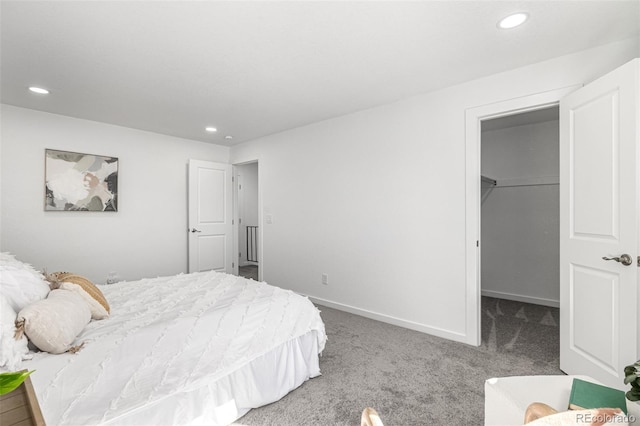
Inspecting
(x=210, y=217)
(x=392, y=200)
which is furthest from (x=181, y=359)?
(x=210, y=217)

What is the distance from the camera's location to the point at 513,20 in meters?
1.94

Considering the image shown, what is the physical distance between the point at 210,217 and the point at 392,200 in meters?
3.22

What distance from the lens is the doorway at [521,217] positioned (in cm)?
404

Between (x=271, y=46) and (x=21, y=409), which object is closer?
(x=21, y=409)

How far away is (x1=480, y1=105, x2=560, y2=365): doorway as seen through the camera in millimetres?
4043

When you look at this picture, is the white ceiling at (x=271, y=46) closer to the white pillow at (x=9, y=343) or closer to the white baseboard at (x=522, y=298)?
the white pillow at (x=9, y=343)

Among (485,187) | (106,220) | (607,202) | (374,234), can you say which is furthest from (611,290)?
(106,220)

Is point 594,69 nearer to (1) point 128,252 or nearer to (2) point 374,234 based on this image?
(2) point 374,234

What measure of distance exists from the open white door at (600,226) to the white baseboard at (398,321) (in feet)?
2.75

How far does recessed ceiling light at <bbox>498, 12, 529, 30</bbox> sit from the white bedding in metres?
2.41

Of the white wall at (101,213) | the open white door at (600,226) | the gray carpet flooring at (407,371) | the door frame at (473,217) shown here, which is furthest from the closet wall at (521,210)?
the white wall at (101,213)

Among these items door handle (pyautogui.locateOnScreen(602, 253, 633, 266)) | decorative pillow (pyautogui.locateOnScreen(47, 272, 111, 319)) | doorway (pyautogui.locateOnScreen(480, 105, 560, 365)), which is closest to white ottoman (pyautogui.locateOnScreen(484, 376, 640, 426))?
door handle (pyautogui.locateOnScreen(602, 253, 633, 266))

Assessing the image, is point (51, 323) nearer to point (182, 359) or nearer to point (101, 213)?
point (182, 359)

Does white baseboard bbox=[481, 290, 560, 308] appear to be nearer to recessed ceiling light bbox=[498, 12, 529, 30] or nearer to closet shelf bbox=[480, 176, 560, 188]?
closet shelf bbox=[480, 176, 560, 188]
